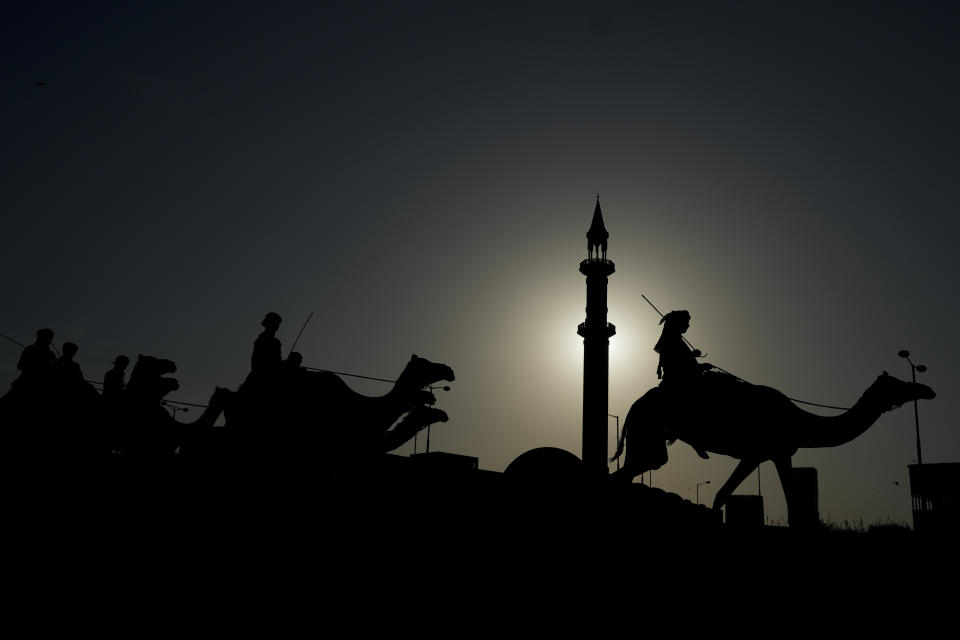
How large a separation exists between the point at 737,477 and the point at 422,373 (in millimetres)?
4630

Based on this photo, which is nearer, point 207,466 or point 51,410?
point 207,466

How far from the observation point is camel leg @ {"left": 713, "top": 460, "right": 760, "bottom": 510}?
10.2 meters

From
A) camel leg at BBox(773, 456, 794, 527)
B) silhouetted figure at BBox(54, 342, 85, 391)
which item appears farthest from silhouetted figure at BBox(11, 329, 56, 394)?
camel leg at BBox(773, 456, 794, 527)

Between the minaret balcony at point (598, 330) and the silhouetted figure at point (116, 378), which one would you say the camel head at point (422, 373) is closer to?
the silhouetted figure at point (116, 378)

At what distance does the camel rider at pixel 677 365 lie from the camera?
35.6ft

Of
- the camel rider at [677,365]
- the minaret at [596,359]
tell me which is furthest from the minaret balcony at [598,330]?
the camel rider at [677,365]

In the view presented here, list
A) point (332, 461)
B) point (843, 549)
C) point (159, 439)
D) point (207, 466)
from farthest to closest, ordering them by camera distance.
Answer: point (159, 439)
point (332, 461)
point (207, 466)
point (843, 549)

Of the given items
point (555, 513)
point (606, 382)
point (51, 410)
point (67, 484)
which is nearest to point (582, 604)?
point (555, 513)

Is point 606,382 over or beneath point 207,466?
over

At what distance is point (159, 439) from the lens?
10523mm

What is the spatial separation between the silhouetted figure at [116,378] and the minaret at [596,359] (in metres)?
35.7

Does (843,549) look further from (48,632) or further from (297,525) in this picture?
(48,632)

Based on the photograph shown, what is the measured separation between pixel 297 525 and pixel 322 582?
978 mm

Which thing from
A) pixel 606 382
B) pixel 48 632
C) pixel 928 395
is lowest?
pixel 48 632
